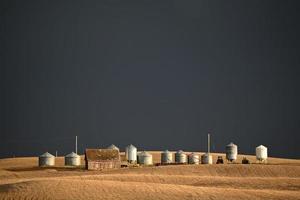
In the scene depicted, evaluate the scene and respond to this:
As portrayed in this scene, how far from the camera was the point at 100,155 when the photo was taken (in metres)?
68.8

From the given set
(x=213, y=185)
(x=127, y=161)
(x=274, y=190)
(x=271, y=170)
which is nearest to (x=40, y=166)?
(x=127, y=161)

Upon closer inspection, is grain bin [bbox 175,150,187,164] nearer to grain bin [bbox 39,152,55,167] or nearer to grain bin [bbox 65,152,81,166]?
grain bin [bbox 65,152,81,166]

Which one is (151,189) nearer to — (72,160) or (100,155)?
(100,155)

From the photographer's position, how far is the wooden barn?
67.6 metres

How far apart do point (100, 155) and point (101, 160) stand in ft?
2.90

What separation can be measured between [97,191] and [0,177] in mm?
25097

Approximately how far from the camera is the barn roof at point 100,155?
2687 inches

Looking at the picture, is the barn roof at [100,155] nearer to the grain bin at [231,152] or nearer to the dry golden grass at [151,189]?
the grain bin at [231,152]

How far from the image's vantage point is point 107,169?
66.6 metres

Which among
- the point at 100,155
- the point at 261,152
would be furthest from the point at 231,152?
the point at 100,155

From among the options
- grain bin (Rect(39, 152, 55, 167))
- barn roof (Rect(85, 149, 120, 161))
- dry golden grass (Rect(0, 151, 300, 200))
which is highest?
barn roof (Rect(85, 149, 120, 161))

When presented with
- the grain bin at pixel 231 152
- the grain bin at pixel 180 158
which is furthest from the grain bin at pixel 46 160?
the grain bin at pixel 231 152

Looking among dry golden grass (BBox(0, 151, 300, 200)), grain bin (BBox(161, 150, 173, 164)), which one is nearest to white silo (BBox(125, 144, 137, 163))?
grain bin (BBox(161, 150, 173, 164))

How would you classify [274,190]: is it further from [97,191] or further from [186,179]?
[97,191]
